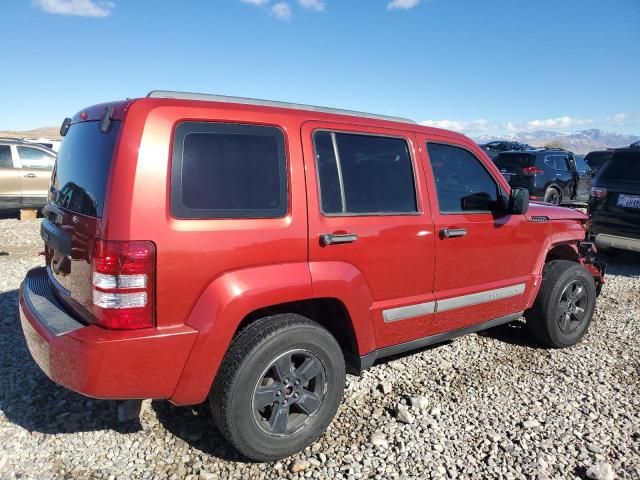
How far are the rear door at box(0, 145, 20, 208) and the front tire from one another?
31.9 feet

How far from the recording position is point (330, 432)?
2.89m

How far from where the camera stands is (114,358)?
6.88 feet

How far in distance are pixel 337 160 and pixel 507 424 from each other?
200 cm

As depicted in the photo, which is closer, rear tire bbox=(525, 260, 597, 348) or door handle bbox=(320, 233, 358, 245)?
door handle bbox=(320, 233, 358, 245)

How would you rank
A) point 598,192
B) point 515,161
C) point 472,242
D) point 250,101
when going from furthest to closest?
1. point 515,161
2. point 598,192
3. point 472,242
4. point 250,101

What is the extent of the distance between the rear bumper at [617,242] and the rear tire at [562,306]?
277cm

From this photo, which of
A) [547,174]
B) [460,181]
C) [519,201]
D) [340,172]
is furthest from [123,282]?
[547,174]

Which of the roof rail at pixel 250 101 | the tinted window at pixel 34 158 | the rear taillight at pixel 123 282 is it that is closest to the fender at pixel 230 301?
the rear taillight at pixel 123 282

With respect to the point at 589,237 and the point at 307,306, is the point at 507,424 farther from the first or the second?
the point at 589,237

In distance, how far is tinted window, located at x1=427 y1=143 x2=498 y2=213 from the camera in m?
3.31

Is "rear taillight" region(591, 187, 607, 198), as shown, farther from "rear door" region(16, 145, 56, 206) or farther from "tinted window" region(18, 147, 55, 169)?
"tinted window" region(18, 147, 55, 169)

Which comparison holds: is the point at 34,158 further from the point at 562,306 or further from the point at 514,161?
the point at 514,161

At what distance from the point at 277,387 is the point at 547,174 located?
12.7m

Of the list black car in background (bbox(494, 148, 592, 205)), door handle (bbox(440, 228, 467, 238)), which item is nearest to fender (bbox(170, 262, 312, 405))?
door handle (bbox(440, 228, 467, 238))
